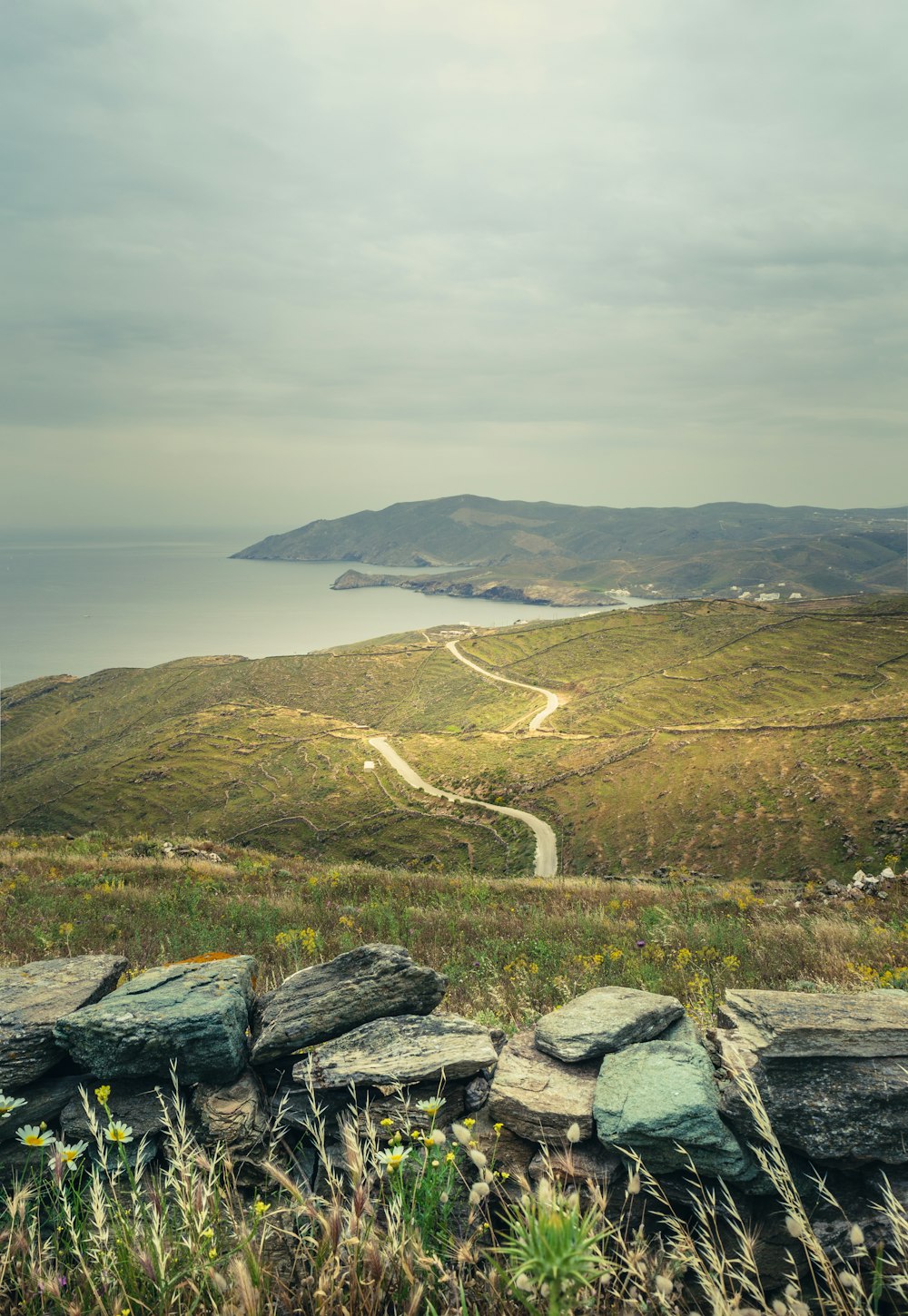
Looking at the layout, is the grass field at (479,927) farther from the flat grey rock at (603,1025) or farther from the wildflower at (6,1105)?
the wildflower at (6,1105)

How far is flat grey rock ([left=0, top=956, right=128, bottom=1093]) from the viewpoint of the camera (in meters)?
4.71

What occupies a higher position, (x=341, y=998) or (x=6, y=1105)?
(x=6, y=1105)

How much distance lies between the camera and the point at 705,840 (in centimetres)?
4381

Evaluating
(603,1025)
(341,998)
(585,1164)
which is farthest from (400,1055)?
(603,1025)

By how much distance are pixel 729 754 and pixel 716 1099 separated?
5525cm

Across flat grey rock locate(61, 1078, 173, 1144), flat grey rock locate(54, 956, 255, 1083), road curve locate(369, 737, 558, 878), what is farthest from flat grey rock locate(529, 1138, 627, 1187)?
road curve locate(369, 737, 558, 878)

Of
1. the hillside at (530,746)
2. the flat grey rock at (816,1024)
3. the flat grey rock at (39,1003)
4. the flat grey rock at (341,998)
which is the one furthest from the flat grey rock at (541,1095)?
the hillside at (530,746)

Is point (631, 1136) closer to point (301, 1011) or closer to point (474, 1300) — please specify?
point (474, 1300)

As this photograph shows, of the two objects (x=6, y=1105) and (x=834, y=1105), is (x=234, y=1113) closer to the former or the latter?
(x=6, y=1105)

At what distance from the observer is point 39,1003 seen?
5.33 metres

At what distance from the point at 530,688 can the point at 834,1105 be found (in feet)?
382

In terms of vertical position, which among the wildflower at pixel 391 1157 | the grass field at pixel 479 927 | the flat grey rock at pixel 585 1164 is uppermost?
the wildflower at pixel 391 1157

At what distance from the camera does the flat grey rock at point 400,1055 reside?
15.1 feet

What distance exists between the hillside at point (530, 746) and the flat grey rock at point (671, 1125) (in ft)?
118
